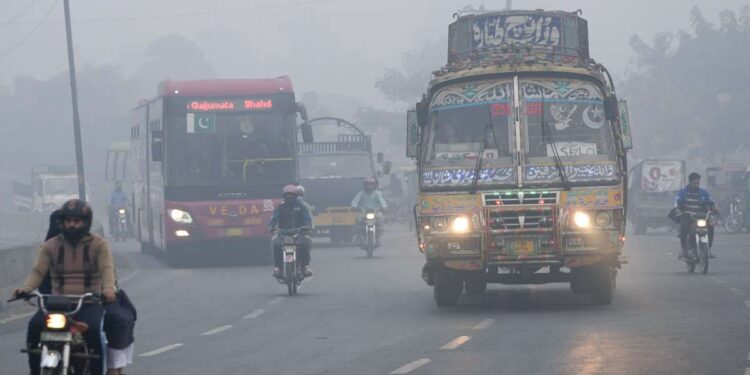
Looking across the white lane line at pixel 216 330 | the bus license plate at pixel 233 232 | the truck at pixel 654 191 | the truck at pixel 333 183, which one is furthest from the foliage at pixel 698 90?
the white lane line at pixel 216 330

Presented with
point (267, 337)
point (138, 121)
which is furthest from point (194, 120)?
point (267, 337)

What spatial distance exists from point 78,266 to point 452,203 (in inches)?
331

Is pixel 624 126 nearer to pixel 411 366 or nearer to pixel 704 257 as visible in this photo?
pixel 411 366

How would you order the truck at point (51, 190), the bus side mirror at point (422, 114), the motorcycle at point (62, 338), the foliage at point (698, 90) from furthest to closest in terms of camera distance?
the foliage at point (698, 90) < the truck at point (51, 190) < the bus side mirror at point (422, 114) < the motorcycle at point (62, 338)

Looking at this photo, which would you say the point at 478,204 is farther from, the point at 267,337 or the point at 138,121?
the point at 138,121

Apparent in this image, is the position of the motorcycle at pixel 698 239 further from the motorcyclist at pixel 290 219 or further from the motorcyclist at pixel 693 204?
the motorcyclist at pixel 290 219

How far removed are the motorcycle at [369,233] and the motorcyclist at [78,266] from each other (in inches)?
884

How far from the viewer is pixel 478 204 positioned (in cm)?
1728

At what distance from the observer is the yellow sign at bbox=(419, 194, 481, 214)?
56.7ft

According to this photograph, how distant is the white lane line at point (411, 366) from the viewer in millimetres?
12036

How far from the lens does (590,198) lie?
1723 cm

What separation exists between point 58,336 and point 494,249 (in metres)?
8.99

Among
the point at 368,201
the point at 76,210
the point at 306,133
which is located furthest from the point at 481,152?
the point at 368,201

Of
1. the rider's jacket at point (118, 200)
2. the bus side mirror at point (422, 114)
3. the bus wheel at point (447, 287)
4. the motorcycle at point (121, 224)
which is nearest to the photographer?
the bus side mirror at point (422, 114)
